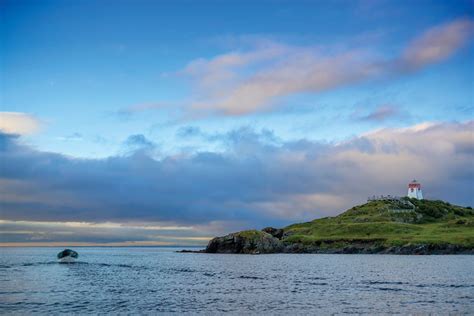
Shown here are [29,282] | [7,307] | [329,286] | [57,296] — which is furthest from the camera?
[29,282]

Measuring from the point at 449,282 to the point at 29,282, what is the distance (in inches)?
3061

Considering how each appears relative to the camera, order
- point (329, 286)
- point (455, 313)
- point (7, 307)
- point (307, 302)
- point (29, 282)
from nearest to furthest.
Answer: point (455, 313), point (7, 307), point (307, 302), point (329, 286), point (29, 282)

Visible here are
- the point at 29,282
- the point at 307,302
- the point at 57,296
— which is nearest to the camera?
the point at 307,302

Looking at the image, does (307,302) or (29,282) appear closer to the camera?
(307,302)

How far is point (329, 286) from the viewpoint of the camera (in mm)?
84188

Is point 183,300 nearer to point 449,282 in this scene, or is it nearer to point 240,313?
point 240,313

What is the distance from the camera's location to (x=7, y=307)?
57.6 m

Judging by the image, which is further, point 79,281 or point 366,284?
point 79,281

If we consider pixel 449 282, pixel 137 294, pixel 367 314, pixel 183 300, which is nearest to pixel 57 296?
pixel 137 294

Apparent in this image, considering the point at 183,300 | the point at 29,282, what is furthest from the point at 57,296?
the point at 29,282

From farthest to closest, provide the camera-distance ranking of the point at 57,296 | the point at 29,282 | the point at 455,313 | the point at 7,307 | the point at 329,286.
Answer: the point at 29,282
the point at 329,286
the point at 57,296
the point at 7,307
the point at 455,313

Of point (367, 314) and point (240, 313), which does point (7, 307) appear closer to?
point (240, 313)

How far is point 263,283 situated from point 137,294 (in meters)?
27.1

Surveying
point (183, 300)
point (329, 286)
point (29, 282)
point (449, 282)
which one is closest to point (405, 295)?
point (329, 286)
